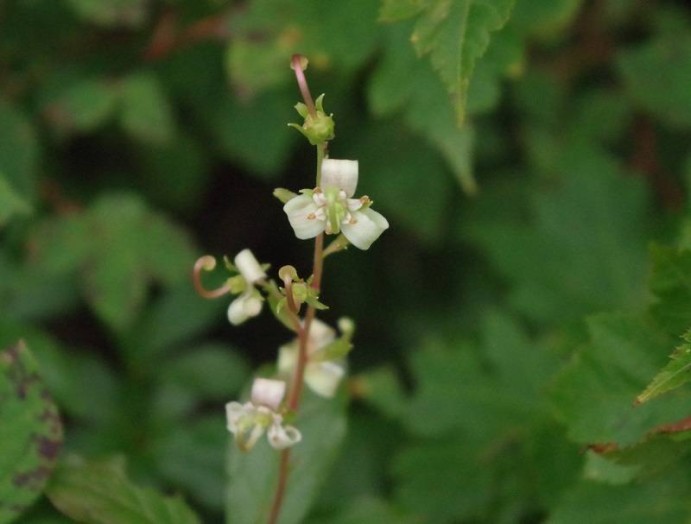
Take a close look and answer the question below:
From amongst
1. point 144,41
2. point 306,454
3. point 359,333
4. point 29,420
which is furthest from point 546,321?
point 29,420

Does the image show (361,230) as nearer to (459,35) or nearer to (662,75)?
(459,35)

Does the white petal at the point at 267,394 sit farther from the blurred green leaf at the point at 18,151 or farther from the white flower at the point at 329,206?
the blurred green leaf at the point at 18,151

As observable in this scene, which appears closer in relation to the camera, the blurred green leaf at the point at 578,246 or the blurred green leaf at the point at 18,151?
the blurred green leaf at the point at 18,151

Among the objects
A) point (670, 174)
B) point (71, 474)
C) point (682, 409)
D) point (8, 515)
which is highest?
point (670, 174)

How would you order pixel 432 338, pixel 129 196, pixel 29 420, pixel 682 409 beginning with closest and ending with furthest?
pixel 682 409 < pixel 29 420 < pixel 129 196 < pixel 432 338

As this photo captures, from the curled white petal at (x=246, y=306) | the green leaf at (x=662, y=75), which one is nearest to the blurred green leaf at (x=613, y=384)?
the curled white petal at (x=246, y=306)

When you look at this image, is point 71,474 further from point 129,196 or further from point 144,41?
point 144,41

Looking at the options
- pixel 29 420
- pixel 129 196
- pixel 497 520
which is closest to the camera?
pixel 29 420
